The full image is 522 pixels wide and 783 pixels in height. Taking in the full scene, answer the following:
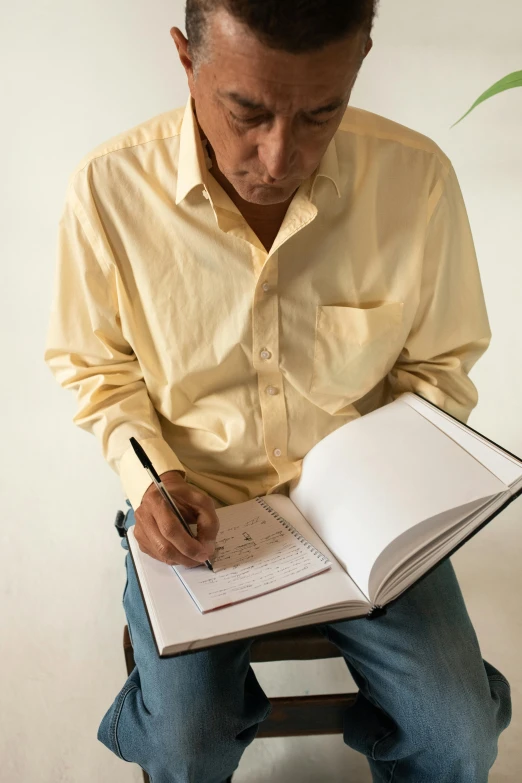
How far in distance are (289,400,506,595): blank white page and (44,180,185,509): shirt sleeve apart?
205 millimetres

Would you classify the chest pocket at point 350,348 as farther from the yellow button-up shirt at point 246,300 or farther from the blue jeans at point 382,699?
the blue jeans at point 382,699

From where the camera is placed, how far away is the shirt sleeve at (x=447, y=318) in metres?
1.10

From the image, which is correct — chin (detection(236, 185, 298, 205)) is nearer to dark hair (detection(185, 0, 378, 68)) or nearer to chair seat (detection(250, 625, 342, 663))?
dark hair (detection(185, 0, 378, 68))

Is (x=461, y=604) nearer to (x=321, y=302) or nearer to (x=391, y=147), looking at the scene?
(x=321, y=302)

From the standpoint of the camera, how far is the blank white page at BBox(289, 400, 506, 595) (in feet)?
3.05

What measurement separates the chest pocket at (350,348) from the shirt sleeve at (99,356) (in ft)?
0.82

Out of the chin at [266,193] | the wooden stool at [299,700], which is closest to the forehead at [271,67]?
the chin at [266,193]

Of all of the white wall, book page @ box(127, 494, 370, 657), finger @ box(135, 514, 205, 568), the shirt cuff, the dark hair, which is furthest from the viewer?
the white wall

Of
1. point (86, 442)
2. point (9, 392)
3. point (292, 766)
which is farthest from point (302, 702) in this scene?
point (9, 392)

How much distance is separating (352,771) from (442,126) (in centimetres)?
159

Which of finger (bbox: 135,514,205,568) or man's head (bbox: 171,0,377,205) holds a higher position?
man's head (bbox: 171,0,377,205)

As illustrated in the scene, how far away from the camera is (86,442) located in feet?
6.53

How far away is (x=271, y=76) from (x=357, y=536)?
0.54 m

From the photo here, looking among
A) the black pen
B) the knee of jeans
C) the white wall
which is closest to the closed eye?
the black pen
